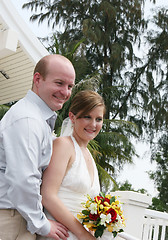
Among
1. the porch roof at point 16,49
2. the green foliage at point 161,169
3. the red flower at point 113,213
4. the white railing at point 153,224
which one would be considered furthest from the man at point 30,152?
the green foliage at point 161,169

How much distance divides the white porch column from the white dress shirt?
2.53 metres

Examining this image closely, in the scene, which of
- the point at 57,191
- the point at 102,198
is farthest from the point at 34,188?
the point at 102,198

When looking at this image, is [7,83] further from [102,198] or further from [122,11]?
[122,11]

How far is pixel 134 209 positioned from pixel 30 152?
2.84 metres

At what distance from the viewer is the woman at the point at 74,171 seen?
2.03 meters

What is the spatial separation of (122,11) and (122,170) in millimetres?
7799

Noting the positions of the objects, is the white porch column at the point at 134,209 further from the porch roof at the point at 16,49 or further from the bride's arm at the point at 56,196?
the porch roof at the point at 16,49

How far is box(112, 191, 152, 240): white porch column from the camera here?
4293 millimetres

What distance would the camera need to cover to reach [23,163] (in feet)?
5.66

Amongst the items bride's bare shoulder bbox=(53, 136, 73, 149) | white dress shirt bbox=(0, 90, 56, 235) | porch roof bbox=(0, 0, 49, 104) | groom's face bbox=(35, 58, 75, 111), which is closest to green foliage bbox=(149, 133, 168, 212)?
porch roof bbox=(0, 0, 49, 104)

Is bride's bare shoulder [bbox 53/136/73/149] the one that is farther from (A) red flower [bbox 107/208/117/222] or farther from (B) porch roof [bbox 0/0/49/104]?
(B) porch roof [bbox 0/0/49/104]

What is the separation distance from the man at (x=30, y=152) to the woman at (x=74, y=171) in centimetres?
7

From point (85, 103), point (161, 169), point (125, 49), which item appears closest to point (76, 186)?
point (85, 103)

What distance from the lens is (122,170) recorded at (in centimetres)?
1672
